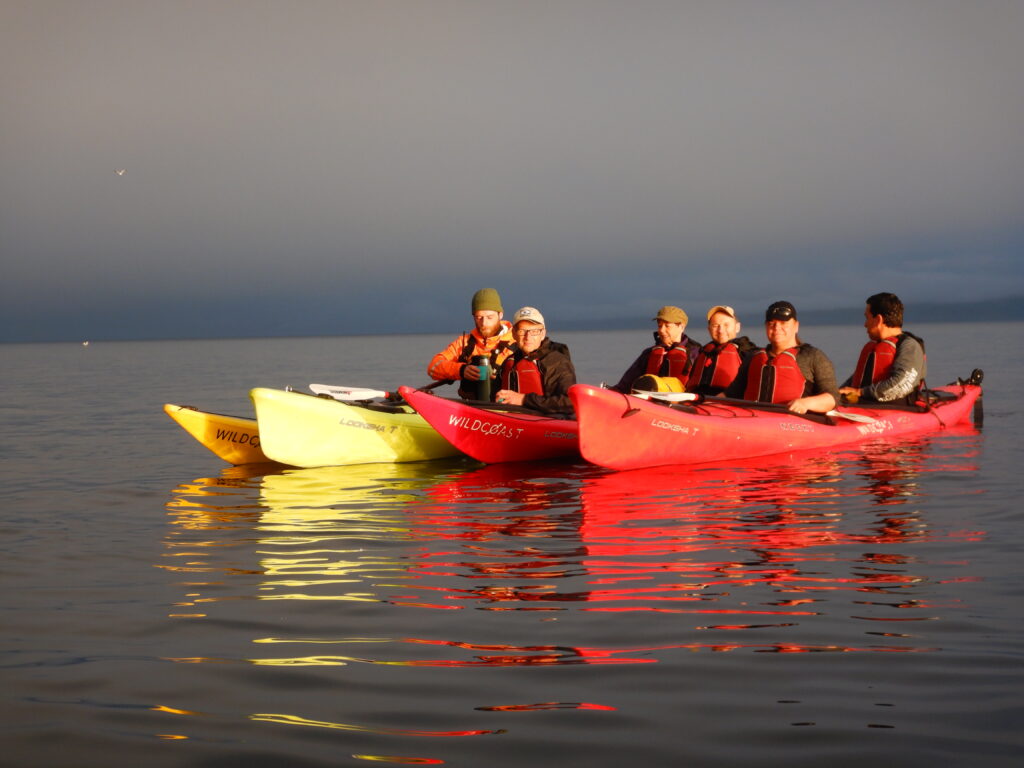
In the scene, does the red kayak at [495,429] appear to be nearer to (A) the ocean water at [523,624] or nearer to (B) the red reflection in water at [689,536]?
(B) the red reflection in water at [689,536]

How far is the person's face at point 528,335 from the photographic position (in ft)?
39.9

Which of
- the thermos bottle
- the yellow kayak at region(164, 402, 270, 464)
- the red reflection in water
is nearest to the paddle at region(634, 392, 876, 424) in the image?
the red reflection in water

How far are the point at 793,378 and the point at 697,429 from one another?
139 centimetres

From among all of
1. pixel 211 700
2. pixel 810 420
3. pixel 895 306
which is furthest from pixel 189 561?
pixel 895 306

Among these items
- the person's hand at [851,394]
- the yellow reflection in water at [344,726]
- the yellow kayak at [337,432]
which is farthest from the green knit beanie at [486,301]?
the yellow reflection in water at [344,726]

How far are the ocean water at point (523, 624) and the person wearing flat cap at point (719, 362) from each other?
2.39 meters

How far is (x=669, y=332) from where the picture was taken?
13180 millimetres

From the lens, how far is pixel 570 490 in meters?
10.4

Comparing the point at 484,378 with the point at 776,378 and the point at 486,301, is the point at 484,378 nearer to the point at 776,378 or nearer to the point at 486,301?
the point at 486,301

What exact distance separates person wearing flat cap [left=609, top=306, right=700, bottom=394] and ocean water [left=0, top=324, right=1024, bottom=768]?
2.77 m

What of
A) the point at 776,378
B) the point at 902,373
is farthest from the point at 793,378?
the point at 902,373

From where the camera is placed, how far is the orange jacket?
12891 millimetres

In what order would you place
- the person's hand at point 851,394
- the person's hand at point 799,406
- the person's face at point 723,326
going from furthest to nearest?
the person's hand at point 851,394 < the person's face at point 723,326 < the person's hand at point 799,406

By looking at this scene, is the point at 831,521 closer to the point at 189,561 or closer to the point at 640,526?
the point at 640,526
